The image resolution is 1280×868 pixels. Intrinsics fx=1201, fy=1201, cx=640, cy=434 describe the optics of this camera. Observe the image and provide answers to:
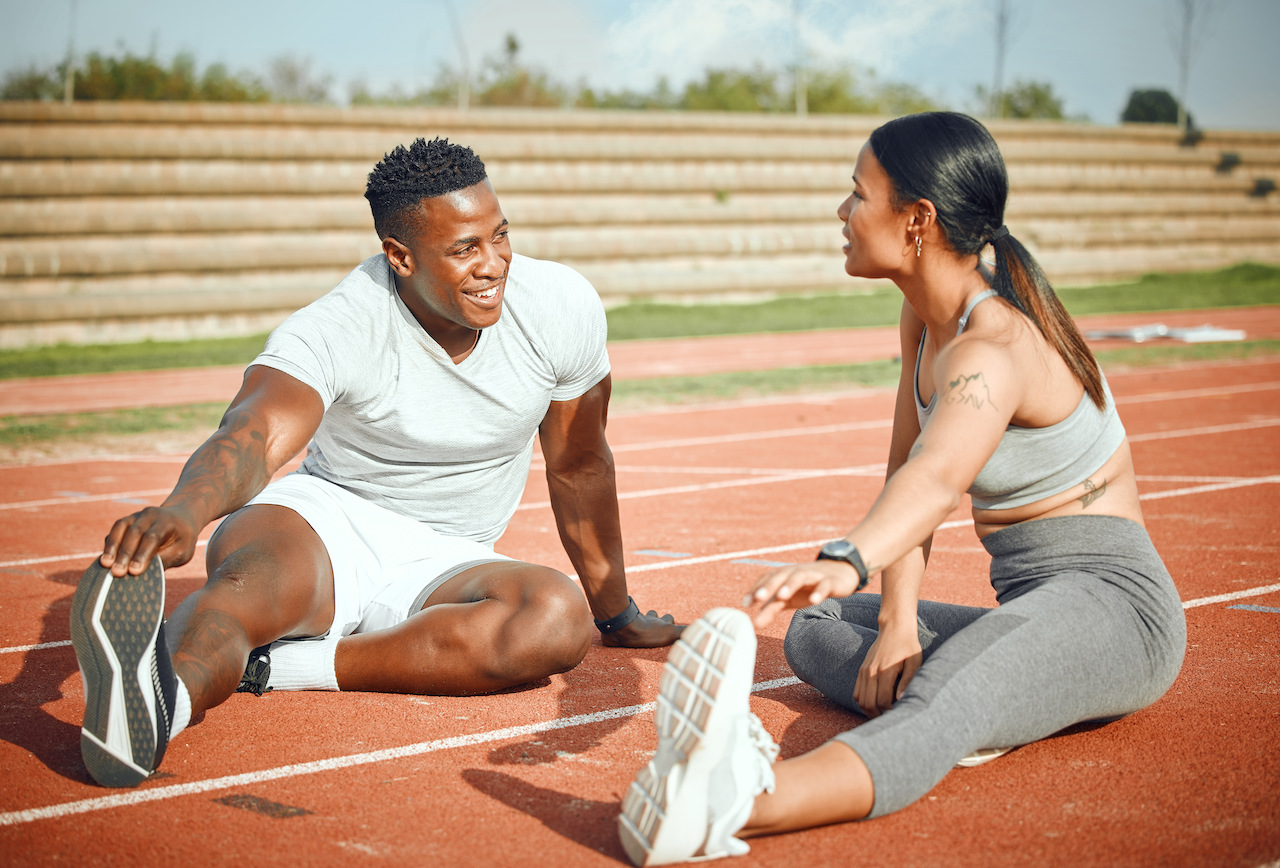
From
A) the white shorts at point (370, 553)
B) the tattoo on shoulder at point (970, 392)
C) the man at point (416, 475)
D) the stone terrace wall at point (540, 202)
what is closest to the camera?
the tattoo on shoulder at point (970, 392)

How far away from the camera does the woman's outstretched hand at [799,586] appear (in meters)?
2.12

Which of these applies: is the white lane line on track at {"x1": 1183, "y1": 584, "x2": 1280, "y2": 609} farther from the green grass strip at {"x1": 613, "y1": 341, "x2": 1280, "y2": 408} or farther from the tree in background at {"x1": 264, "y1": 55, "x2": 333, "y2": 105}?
the tree in background at {"x1": 264, "y1": 55, "x2": 333, "y2": 105}

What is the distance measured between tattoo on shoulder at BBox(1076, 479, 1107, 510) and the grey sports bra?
0.08 ft

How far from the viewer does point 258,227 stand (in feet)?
76.5

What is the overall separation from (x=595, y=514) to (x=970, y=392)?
63.2 inches

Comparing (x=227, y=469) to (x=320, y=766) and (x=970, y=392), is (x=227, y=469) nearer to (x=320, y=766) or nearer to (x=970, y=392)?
(x=320, y=766)

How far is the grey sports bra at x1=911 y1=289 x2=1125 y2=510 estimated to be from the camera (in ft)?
9.04

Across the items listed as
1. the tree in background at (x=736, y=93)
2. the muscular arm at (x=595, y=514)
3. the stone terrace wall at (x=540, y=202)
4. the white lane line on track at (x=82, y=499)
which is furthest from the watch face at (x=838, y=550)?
the tree in background at (x=736, y=93)

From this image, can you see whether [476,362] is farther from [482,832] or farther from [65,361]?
[65,361]

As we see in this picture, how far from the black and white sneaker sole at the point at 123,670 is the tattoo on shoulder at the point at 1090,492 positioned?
2072mm

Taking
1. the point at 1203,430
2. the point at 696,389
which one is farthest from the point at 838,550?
the point at 696,389

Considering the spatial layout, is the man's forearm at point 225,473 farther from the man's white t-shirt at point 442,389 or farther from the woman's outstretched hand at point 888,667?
the woman's outstretched hand at point 888,667

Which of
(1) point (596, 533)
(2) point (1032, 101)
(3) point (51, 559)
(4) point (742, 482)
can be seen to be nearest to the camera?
(1) point (596, 533)

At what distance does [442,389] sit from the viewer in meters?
3.50
